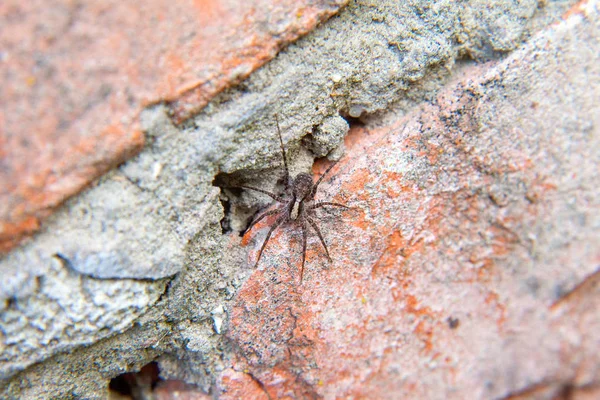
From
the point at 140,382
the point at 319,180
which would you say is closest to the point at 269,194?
the point at 319,180

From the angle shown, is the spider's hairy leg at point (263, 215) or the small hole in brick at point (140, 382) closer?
the spider's hairy leg at point (263, 215)

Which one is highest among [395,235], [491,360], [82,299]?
[82,299]

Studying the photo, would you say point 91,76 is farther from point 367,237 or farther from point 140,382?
point 140,382

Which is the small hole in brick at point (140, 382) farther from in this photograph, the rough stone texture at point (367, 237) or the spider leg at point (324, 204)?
the spider leg at point (324, 204)

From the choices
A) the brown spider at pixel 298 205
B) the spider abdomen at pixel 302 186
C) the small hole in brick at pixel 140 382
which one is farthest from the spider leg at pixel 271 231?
the small hole in brick at pixel 140 382

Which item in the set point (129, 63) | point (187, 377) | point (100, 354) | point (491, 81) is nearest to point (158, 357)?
point (187, 377)

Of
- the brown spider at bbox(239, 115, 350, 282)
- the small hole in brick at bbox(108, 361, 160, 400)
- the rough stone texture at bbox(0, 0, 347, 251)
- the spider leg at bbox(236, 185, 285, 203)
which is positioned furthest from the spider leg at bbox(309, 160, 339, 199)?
the small hole in brick at bbox(108, 361, 160, 400)

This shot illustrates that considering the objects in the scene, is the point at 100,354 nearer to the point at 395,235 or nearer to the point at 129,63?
the point at 129,63
